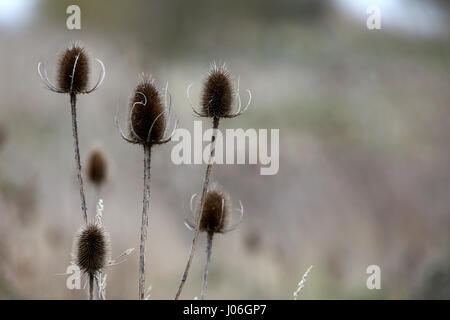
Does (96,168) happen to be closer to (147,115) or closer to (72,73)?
(72,73)

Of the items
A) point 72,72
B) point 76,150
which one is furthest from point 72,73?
point 76,150

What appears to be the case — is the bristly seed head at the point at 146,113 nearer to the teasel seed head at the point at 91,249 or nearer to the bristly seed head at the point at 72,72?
the bristly seed head at the point at 72,72

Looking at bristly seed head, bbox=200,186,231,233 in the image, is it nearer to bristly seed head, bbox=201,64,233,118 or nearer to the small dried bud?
bristly seed head, bbox=201,64,233,118

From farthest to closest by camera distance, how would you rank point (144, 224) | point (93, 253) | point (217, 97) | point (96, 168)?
point (96, 168) → point (217, 97) → point (93, 253) → point (144, 224)

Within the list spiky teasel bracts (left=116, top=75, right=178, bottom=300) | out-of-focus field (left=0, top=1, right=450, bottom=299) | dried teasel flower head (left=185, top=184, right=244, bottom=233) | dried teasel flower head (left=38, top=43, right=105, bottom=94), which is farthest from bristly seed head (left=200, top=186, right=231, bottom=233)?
out-of-focus field (left=0, top=1, right=450, bottom=299)

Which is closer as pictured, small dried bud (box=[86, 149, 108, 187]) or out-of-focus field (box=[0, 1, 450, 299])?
small dried bud (box=[86, 149, 108, 187])

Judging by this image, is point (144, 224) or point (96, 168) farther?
point (96, 168)

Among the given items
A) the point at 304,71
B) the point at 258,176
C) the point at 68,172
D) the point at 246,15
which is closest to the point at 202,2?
the point at 246,15

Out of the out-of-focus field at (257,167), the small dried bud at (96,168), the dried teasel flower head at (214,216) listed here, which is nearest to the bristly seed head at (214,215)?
the dried teasel flower head at (214,216)
